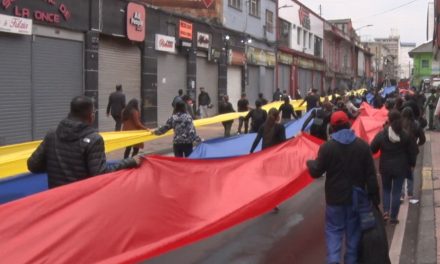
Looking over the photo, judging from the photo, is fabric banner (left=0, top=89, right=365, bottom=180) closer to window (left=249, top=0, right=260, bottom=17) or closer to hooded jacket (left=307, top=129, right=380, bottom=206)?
hooded jacket (left=307, top=129, right=380, bottom=206)

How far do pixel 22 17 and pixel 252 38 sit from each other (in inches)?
888

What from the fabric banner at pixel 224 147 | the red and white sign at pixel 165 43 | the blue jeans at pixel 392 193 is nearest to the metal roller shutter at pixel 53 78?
the red and white sign at pixel 165 43

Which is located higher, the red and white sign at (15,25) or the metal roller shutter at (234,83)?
the red and white sign at (15,25)

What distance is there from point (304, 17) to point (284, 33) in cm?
656

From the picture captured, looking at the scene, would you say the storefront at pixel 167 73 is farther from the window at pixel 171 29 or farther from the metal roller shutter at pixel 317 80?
the metal roller shutter at pixel 317 80

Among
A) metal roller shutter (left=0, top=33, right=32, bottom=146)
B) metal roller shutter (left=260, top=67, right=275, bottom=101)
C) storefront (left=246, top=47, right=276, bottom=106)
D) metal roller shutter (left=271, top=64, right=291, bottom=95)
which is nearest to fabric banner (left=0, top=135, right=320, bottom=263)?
metal roller shutter (left=0, top=33, right=32, bottom=146)

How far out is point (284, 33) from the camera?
1826 inches

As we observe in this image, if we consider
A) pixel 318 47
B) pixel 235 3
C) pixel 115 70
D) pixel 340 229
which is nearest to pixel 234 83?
pixel 235 3

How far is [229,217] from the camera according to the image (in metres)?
5.81

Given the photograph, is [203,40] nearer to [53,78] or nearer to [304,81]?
[53,78]

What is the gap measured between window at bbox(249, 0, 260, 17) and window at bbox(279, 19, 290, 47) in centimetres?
532

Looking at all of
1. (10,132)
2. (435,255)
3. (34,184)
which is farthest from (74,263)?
(10,132)

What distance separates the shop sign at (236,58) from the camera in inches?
1359

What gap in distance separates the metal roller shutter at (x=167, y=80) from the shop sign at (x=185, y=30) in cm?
101
